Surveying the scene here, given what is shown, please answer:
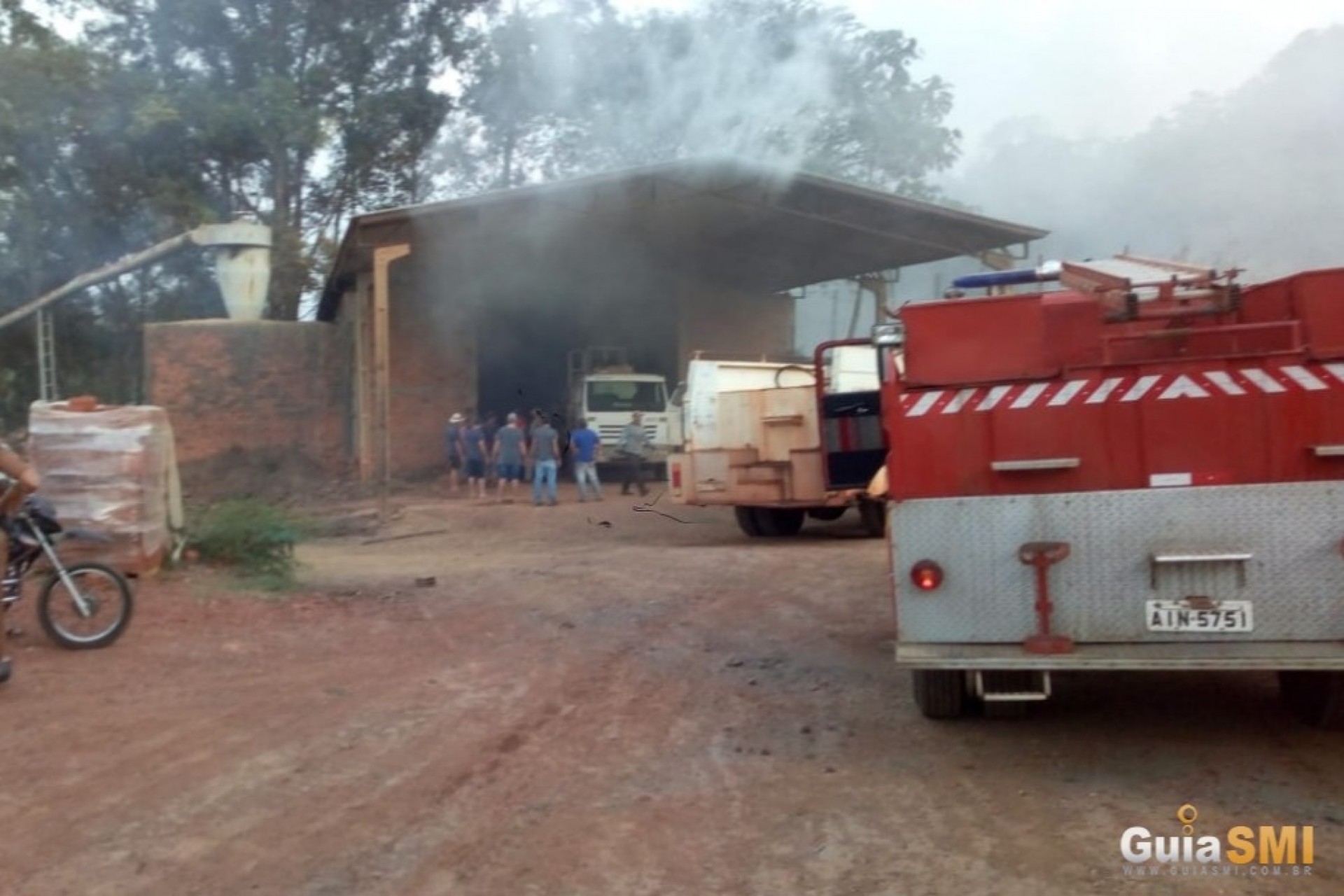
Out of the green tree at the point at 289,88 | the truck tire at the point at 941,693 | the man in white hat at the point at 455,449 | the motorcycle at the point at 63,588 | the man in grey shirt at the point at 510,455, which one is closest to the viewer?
the truck tire at the point at 941,693

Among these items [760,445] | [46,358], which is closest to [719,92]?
[760,445]

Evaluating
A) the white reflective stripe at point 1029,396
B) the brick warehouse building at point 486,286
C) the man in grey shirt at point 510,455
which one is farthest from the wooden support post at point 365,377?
the white reflective stripe at point 1029,396

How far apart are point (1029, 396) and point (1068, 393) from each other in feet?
0.53

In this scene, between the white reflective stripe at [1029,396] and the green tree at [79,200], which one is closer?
the white reflective stripe at [1029,396]

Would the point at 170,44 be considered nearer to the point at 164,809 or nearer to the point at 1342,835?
the point at 164,809

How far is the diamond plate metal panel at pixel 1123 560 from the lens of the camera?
208 inches

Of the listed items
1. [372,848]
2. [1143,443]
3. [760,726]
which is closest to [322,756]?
[372,848]

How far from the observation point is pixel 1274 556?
532 cm

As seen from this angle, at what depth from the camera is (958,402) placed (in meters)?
5.77

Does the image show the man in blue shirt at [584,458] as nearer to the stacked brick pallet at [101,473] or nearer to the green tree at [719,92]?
the green tree at [719,92]

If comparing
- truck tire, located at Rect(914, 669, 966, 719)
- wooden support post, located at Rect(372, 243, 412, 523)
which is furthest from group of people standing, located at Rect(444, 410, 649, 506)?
truck tire, located at Rect(914, 669, 966, 719)

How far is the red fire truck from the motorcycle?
17.7 ft

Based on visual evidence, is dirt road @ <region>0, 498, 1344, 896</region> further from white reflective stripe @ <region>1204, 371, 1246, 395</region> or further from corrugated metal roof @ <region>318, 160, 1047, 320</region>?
corrugated metal roof @ <region>318, 160, 1047, 320</region>

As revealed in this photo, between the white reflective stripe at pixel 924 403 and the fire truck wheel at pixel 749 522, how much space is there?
10140 millimetres
